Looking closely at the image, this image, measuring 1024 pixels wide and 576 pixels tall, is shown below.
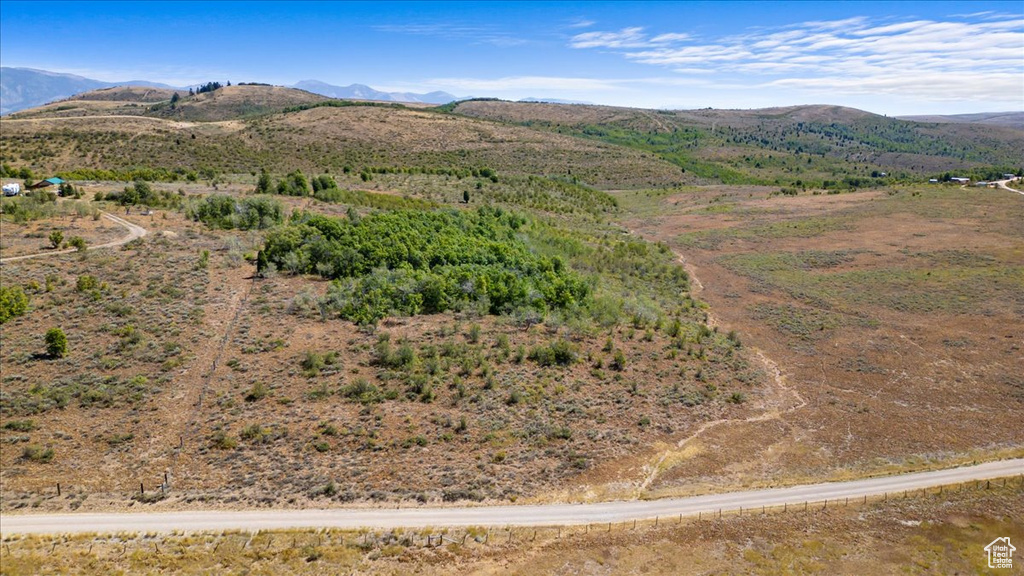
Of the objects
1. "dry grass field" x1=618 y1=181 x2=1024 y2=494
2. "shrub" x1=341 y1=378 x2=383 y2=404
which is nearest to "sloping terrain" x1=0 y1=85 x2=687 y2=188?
"dry grass field" x1=618 y1=181 x2=1024 y2=494

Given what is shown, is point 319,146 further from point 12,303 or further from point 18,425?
point 18,425

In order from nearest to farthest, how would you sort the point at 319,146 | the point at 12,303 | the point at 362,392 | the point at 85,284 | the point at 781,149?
1. the point at 362,392
2. the point at 12,303
3. the point at 85,284
4. the point at 319,146
5. the point at 781,149

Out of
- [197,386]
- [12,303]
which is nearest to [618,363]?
[197,386]

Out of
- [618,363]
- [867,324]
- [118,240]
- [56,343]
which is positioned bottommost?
[618,363]

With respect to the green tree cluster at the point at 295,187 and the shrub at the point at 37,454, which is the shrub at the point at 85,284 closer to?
the shrub at the point at 37,454

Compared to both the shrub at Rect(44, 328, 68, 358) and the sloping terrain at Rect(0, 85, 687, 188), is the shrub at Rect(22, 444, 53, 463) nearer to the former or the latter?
the shrub at Rect(44, 328, 68, 358)

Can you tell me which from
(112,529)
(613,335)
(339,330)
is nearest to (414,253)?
(339,330)

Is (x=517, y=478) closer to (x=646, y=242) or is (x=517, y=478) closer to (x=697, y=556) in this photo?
(x=697, y=556)
